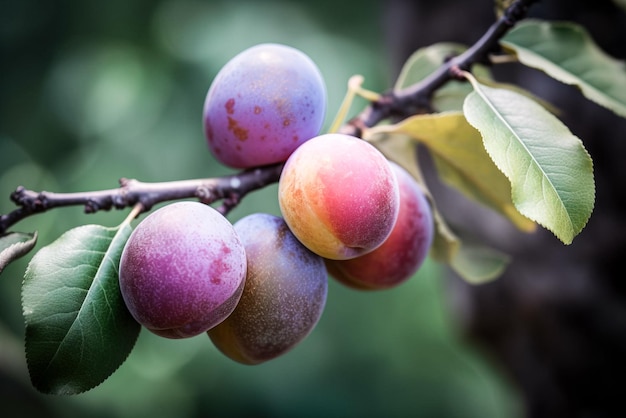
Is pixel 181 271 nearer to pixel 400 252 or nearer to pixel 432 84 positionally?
pixel 400 252

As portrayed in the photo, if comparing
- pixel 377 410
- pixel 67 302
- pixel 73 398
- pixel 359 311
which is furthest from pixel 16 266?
pixel 67 302

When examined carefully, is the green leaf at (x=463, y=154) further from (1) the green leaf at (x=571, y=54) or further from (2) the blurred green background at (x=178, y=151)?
(2) the blurred green background at (x=178, y=151)

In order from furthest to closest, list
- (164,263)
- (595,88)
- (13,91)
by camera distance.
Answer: (13,91) < (595,88) < (164,263)

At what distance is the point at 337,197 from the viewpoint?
610mm

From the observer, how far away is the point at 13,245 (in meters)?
0.64

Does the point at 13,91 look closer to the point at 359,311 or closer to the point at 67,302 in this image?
the point at 359,311

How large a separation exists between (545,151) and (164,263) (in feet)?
1.51

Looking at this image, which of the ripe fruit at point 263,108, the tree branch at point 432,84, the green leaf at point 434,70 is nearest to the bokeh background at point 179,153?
the green leaf at point 434,70

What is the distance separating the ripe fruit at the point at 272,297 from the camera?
63 cm

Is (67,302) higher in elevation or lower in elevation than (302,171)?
lower

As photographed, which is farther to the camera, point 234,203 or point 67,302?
point 234,203

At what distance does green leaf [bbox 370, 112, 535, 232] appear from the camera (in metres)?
0.73

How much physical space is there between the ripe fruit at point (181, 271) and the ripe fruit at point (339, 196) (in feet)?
0.30

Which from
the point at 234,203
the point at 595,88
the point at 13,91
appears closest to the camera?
the point at 234,203
